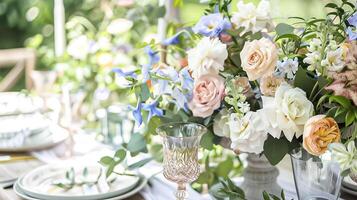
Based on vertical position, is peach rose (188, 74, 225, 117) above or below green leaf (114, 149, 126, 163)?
above

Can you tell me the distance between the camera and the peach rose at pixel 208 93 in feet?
3.54

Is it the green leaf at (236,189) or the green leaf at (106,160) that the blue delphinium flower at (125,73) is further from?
the green leaf at (236,189)

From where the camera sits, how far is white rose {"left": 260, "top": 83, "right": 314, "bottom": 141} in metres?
0.93

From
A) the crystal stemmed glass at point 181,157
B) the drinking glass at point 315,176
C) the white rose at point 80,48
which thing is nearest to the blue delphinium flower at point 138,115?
the crystal stemmed glass at point 181,157

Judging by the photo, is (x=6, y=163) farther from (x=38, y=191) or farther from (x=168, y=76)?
(x=168, y=76)

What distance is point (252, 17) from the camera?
120 cm

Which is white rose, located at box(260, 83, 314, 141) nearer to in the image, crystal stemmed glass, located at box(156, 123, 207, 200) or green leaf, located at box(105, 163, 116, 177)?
crystal stemmed glass, located at box(156, 123, 207, 200)

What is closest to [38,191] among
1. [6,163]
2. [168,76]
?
[6,163]

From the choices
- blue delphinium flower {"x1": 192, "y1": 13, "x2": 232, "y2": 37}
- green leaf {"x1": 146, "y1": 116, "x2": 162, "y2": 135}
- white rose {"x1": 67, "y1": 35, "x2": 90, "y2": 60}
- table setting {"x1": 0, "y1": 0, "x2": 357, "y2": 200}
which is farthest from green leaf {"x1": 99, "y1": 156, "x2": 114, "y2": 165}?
white rose {"x1": 67, "y1": 35, "x2": 90, "y2": 60}

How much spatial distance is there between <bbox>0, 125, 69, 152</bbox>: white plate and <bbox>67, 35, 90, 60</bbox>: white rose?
55 cm

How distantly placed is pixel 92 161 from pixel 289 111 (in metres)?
0.68

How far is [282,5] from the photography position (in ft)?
7.52

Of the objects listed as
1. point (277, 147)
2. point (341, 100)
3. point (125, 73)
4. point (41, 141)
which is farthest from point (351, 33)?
point (41, 141)

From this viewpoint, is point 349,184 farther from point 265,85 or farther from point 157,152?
point 157,152
